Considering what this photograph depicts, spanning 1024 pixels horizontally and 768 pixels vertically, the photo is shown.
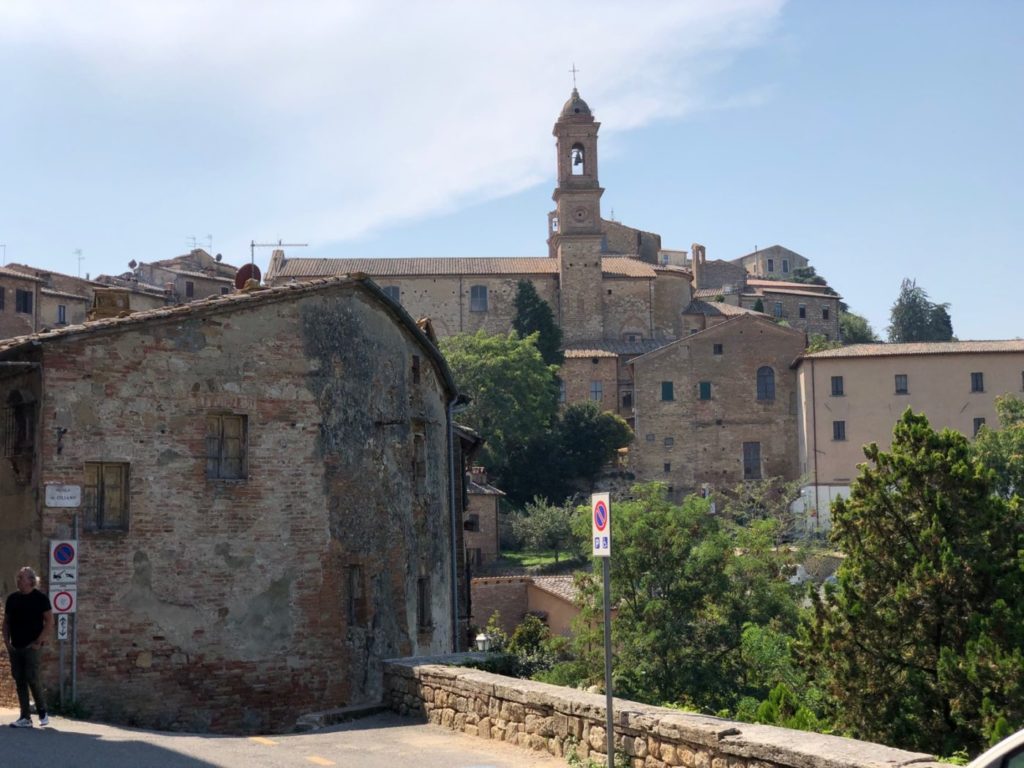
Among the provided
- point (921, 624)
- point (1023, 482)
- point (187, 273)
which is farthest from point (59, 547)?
point (187, 273)

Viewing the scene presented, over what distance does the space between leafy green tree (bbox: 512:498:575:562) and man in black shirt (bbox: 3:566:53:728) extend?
44.8 metres

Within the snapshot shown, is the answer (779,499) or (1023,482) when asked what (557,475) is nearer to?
(779,499)

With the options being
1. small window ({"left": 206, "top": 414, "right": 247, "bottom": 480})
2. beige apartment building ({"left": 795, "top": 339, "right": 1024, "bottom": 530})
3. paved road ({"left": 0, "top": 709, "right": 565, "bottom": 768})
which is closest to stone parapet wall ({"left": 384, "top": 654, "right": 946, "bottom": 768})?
paved road ({"left": 0, "top": 709, "right": 565, "bottom": 768})

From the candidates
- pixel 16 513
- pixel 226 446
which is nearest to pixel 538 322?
pixel 226 446

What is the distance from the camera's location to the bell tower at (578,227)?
8075 cm

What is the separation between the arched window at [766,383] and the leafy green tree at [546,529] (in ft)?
54.1

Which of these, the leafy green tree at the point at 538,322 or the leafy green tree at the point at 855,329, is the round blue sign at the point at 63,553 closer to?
the leafy green tree at the point at 538,322

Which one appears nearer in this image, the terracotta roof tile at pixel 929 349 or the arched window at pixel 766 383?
the terracotta roof tile at pixel 929 349

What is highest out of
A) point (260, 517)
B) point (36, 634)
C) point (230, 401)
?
point (230, 401)

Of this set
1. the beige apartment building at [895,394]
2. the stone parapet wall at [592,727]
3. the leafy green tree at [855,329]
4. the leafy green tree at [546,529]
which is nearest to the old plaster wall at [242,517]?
the stone parapet wall at [592,727]

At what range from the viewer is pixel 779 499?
66250mm

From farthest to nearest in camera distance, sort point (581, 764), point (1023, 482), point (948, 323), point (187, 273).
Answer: point (948, 323) → point (187, 273) → point (1023, 482) → point (581, 764)

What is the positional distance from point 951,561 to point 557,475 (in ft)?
A: 150

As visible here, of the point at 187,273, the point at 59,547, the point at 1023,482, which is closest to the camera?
the point at 59,547
